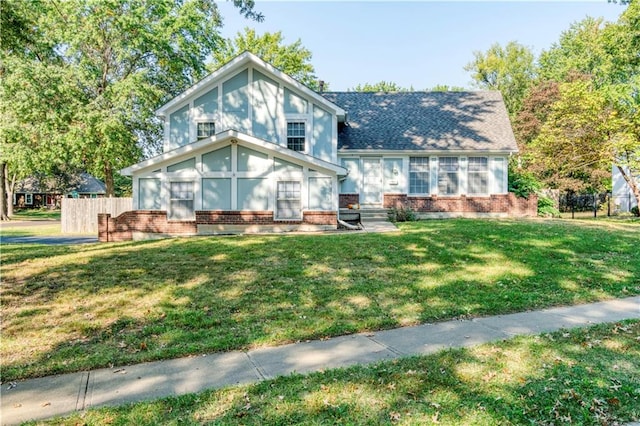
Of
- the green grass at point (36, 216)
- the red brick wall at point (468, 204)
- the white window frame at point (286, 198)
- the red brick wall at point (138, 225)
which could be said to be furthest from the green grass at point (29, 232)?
the red brick wall at point (468, 204)

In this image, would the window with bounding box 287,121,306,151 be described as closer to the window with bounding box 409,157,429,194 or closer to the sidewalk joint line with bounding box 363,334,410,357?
the window with bounding box 409,157,429,194

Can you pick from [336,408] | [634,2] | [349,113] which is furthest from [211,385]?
[634,2]

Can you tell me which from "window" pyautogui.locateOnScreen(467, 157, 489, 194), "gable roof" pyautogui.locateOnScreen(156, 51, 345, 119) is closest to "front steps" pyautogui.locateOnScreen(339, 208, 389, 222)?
"gable roof" pyautogui.locateOnScreen(156, 51, 345, 119)

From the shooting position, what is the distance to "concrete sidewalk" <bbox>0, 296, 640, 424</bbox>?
398 centimetres

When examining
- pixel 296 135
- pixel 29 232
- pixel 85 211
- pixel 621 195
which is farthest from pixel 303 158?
pixel 621 195

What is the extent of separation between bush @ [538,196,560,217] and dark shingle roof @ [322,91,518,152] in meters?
3.48

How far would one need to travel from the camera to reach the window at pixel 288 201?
16.9 metres

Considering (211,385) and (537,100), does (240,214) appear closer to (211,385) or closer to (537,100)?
(211,385)

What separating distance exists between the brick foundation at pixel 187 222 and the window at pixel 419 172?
7.19 meters

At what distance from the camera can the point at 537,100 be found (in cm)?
3562

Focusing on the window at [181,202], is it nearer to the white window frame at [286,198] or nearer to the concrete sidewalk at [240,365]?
the white window frame at [286,198]

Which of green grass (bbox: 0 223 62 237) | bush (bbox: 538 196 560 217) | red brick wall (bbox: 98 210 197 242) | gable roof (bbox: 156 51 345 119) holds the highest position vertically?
gable roof (bbox: 156 51 345 119)

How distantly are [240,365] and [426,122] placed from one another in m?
21.6

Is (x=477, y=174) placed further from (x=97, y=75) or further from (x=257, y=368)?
(x=97, y=75)
